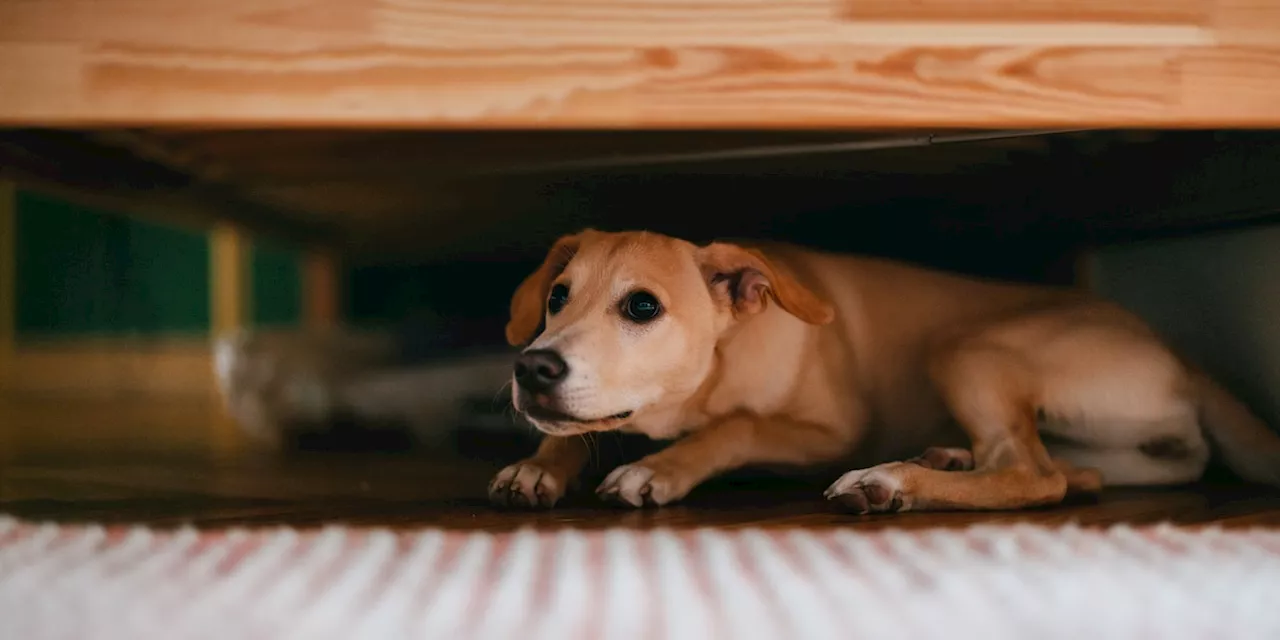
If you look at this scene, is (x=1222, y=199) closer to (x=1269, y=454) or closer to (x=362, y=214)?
(x=1269, y=454)

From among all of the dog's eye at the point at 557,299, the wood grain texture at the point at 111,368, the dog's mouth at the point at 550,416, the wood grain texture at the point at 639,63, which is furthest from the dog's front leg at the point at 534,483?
the wood grain texture at the point at 111,368

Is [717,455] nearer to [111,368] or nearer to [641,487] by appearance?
[641,487]

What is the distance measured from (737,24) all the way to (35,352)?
2.88m

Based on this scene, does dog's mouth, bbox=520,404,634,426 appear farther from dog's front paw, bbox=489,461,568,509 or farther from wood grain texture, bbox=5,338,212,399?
wood grain texture, bbox=5,338,212,399

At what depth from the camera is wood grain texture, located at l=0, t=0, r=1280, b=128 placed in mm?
910

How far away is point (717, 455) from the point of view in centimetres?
135

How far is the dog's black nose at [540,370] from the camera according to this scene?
3.74ft

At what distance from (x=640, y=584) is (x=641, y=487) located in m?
0.44

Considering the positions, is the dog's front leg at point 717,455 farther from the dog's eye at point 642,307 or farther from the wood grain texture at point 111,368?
the wood grain texture at point 111,368

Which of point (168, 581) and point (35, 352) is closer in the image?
point (168, 581)

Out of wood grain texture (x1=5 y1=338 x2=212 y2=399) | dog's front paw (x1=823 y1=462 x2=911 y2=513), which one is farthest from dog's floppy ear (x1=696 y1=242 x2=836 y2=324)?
wood grain texture (x1=5 y1=338 x2=212 y2=399)

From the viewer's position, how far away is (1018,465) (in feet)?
4.08

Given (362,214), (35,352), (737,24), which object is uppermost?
(737,24)

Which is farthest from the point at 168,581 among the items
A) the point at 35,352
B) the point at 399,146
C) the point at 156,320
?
the point at 35,352
